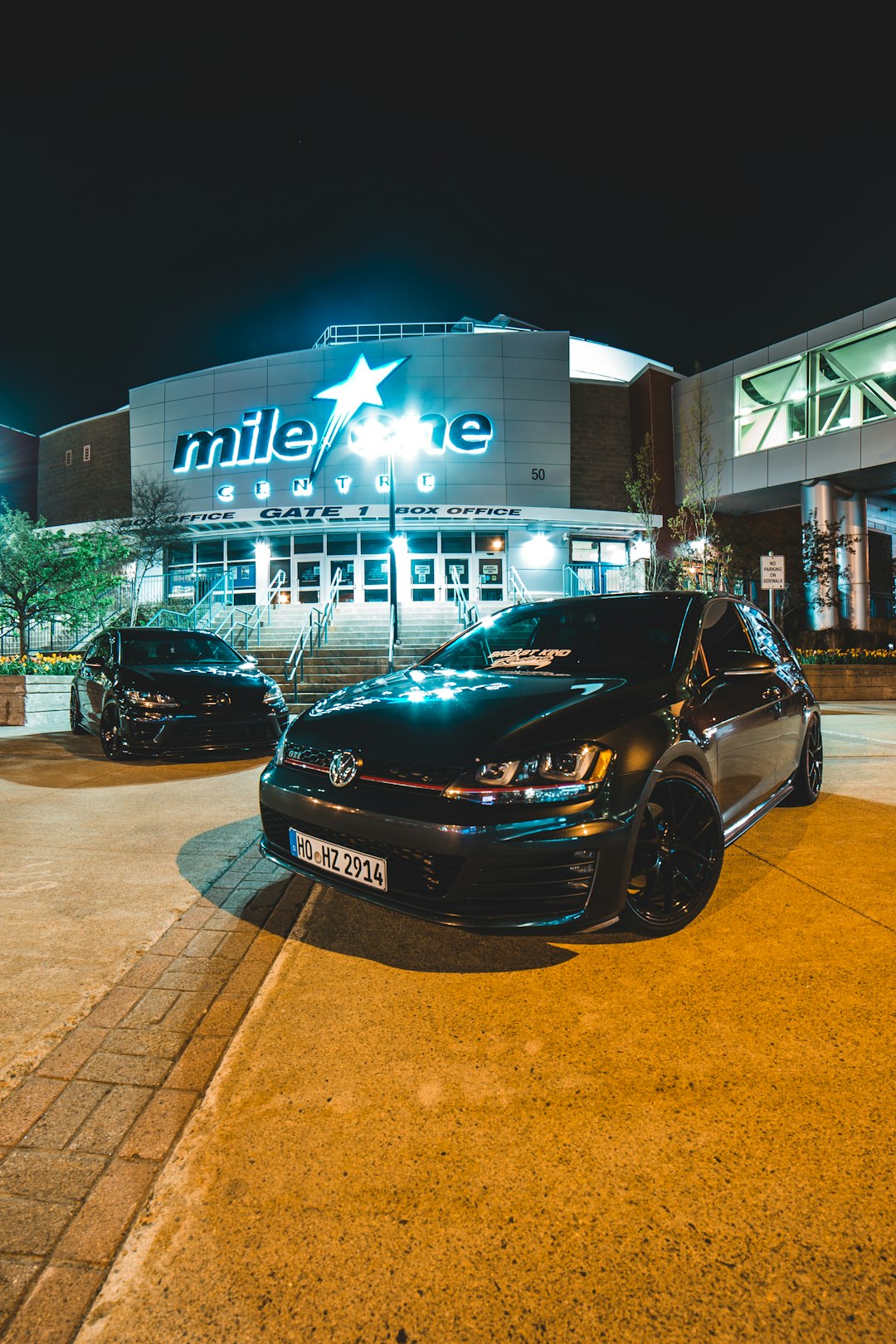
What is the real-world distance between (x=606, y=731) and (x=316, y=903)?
71.9 inches

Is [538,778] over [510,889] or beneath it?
over

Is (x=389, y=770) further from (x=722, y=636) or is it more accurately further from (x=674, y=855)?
(x=722, y=636)

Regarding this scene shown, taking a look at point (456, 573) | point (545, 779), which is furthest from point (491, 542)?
point (545, 779)

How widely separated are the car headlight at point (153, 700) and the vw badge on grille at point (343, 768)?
479 centimetres

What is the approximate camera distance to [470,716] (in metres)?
2.87

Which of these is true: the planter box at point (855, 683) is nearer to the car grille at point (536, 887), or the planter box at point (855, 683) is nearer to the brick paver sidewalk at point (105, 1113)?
the car grille at point (536, 887)

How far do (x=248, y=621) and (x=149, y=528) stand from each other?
880 cm

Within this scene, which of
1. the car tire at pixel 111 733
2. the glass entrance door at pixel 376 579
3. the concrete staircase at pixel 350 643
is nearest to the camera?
the car tire at pixel 111 733

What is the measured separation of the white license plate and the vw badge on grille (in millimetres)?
260

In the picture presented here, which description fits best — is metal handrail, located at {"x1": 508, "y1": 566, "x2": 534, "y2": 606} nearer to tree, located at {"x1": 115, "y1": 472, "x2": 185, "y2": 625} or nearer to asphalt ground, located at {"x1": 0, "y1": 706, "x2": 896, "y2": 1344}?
tree, located at {"x1": 115, "y1": 472, "x2": 185, "y2": 625}

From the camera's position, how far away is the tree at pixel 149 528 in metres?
24.4

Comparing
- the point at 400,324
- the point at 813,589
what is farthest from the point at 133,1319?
the point at 400,324

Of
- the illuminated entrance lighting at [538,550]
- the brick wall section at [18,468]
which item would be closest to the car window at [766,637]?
the illuminated entrance lighting at [538,550]

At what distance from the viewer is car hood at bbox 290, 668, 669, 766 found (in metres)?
2.63
